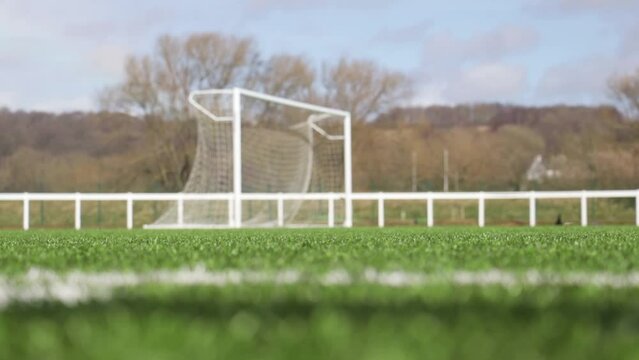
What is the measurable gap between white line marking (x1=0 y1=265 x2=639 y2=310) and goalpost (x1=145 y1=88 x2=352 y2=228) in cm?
1732

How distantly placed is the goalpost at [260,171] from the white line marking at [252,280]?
17316mm

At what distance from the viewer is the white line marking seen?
4.16 metres

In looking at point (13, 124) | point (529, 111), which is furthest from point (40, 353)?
point (529, 111)

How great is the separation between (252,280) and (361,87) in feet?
161

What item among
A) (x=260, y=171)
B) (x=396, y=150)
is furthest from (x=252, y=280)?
(x=396, y=150)

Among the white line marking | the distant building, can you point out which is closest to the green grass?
the white line marking

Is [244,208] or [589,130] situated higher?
[589,130]

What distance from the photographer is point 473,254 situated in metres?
7.01

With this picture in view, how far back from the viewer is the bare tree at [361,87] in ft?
173

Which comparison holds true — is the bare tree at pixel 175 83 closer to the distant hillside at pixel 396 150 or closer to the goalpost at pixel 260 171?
the distant hillside at pixel 396 150

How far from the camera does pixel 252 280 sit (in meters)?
4.61

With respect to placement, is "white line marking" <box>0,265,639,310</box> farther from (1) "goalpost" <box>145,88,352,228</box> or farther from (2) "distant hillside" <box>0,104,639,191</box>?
(2) "distant hillside" <box>0,104,639,191</box>

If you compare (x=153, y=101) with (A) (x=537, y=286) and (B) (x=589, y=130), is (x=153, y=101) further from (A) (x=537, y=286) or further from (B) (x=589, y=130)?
(A) (x=537, y=286)

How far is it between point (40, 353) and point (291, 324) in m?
0.78
